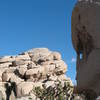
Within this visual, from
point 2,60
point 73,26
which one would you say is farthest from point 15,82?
point 73,26

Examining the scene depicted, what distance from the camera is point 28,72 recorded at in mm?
45094

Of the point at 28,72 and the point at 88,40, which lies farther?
the point at 28,72

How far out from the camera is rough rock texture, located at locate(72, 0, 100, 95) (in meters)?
4.17

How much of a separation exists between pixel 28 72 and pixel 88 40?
4096 centimetres

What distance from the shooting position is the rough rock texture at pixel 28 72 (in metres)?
42.8

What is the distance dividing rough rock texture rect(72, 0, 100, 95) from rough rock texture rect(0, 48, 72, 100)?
3574cm

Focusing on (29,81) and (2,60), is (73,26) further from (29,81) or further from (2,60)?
(2,60)

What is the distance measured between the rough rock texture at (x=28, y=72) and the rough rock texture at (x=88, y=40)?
1407 inches

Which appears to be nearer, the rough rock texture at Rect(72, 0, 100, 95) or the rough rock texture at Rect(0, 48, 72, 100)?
the rough rock texture at Rect(72, 0, 100, 95)

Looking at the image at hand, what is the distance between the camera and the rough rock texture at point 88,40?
13.7 ft

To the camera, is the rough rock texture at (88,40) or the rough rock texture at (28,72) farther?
the rough rock texture at (28,72)

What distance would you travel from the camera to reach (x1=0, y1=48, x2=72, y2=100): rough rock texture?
4283cm

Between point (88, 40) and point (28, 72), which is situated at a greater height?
point (88, 40)

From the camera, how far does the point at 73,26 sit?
15.7 feet
